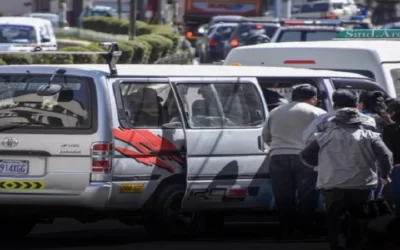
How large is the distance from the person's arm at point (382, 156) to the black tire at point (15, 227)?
145 inches

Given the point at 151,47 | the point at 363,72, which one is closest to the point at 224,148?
the point at 363,72

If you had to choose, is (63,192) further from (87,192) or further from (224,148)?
(224,148)

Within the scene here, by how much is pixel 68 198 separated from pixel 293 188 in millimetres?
2111

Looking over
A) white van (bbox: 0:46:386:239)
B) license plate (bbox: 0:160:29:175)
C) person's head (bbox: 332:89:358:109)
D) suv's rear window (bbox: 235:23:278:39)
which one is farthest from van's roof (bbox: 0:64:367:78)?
suv's rear window (bbox: 235:23:278:39)

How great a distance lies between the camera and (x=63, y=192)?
9961 mm

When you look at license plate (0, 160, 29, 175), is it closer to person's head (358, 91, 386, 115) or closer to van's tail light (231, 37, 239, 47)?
person's head (358, 91, 386, 115)

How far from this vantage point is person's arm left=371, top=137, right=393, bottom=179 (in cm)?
886

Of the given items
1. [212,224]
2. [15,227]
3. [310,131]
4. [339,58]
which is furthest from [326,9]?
[310,131]

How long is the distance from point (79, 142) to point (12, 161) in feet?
2.16

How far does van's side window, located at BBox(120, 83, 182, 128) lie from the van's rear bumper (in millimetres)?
700

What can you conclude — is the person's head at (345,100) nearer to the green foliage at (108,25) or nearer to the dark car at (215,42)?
the dark car at (215,42)

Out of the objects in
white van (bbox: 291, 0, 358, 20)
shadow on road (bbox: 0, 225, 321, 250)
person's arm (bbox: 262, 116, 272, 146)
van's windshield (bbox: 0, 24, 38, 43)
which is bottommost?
white van (bbox: 291, 0, 358, 20)

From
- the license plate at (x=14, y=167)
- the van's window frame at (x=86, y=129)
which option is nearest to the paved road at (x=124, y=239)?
the license plate at (x=14, y=167)

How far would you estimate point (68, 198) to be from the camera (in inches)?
392
